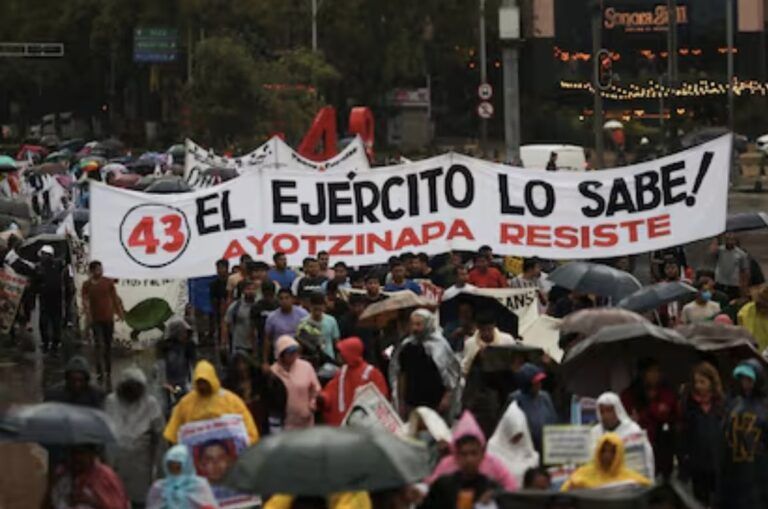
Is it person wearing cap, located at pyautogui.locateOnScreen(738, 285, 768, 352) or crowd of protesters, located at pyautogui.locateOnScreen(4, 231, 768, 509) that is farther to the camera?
person wearing cap, located at pyautogui.locateOnScreen(738, 285, 768, 352)

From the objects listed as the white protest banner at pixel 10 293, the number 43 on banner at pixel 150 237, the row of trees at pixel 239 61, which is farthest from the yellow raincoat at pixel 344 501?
the row of trees at pixel 239 61

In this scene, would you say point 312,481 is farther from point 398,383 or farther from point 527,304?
point 527,304

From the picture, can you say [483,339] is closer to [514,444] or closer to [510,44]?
[514,444]

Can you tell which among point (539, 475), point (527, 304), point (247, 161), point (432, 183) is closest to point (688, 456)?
point (539, 475)

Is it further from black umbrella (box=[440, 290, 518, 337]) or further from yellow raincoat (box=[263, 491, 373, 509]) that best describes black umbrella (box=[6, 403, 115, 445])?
black umbrella (box=[440, 290, 518, 337])

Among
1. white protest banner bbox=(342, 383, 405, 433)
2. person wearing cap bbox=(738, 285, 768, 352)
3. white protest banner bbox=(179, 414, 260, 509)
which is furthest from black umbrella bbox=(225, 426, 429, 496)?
person wearing cap bbox=(738, 285, 768, 352)

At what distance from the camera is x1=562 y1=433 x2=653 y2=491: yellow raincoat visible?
438 inches

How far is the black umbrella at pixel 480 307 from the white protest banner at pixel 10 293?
857 cm

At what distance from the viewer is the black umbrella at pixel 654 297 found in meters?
17.4

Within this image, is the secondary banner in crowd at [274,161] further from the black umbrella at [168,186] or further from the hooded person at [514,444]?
the hooded person at [514,444]

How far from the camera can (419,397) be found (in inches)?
577

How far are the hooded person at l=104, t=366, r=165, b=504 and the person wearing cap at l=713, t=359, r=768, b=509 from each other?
328cm

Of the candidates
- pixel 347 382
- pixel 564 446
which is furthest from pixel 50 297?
pixel 564 446

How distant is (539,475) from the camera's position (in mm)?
11117
